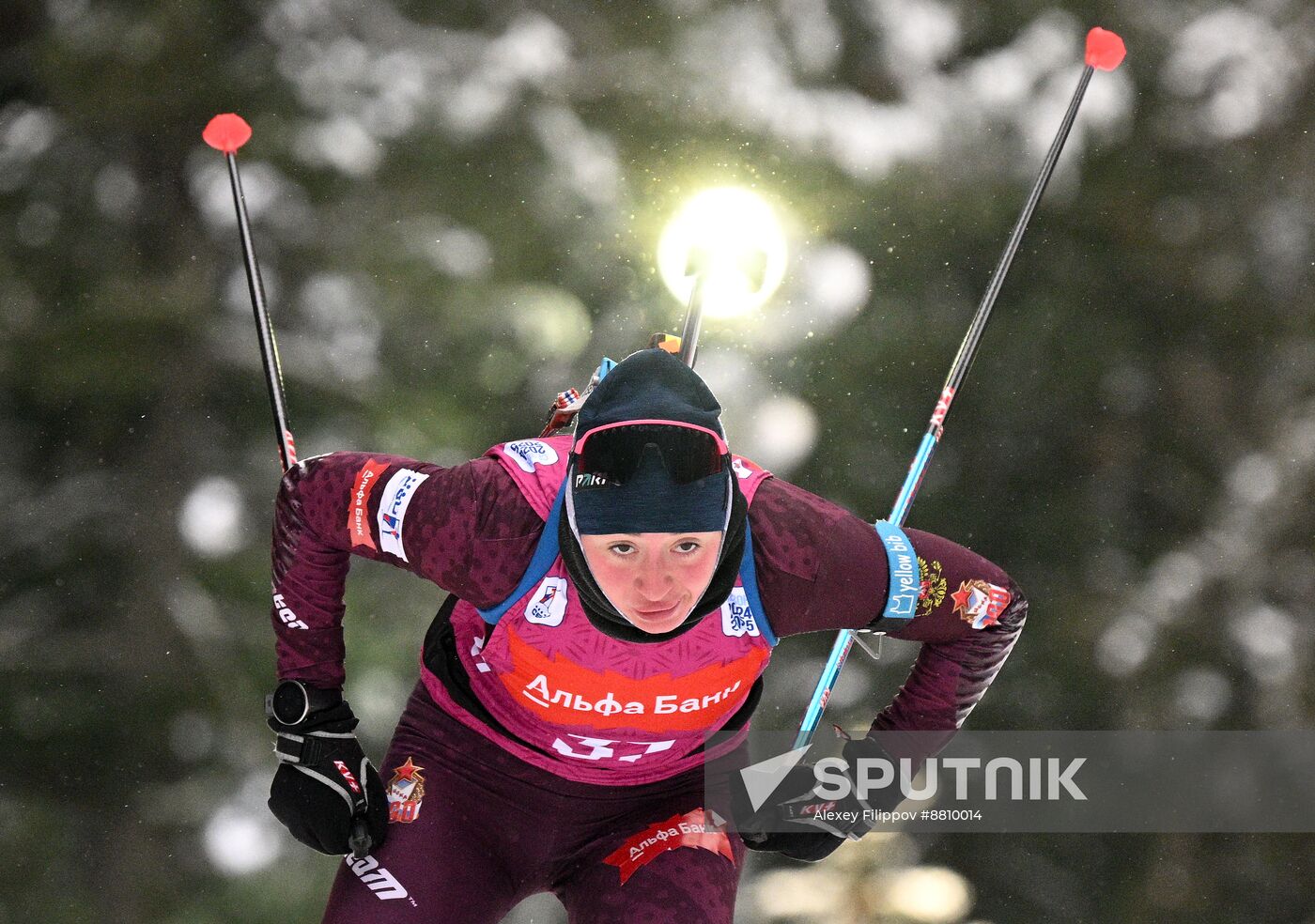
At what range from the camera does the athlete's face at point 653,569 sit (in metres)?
1.62

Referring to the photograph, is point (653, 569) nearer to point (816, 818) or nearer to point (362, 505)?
point (362, 505)

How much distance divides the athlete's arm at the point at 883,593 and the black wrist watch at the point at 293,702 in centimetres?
63

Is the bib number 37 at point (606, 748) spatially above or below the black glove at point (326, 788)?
above

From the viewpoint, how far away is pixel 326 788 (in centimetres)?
180

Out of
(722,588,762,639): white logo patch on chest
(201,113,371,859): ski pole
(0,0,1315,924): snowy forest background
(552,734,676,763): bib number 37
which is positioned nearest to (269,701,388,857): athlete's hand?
(552,734,676,763): bib number 37

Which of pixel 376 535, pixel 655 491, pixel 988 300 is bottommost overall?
pixel 376 535

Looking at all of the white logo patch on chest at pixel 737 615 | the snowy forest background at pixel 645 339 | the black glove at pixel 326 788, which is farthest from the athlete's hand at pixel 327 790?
the snowy forest background at pixel 645 339

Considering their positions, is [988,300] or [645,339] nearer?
[988,300]

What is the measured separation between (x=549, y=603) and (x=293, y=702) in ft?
1.28

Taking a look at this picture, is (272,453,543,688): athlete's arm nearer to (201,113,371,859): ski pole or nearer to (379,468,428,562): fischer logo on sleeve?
(379,468,428,562): fischer logo on sleeve

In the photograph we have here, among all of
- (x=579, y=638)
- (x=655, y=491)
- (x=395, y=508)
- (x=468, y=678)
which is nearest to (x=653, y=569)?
(x=655, y=491)

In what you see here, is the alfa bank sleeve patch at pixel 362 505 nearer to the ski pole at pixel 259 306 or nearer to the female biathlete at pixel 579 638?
the female biathlete at pixel 579 638

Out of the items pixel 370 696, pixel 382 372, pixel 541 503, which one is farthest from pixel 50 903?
pixel 541 503

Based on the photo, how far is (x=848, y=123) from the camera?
407 cm
